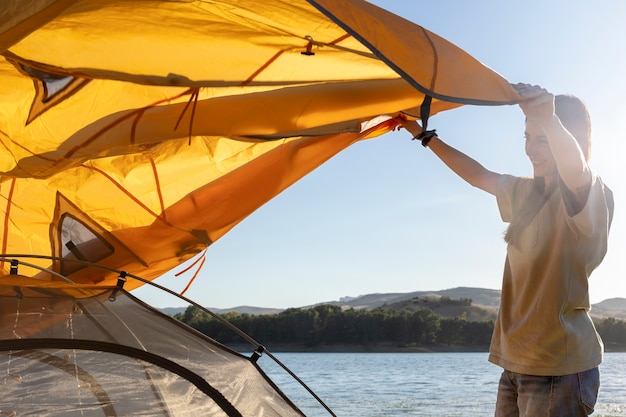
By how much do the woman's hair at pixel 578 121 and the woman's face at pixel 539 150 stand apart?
0.13m

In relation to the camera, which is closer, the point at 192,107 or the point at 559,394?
the point at 559,394

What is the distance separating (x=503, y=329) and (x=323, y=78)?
3.93 feet

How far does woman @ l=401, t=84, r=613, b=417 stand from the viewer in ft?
7.70

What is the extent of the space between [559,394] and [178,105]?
1782mm

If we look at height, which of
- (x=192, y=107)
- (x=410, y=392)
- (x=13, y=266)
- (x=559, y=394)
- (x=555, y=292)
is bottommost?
(x=410, y=392)

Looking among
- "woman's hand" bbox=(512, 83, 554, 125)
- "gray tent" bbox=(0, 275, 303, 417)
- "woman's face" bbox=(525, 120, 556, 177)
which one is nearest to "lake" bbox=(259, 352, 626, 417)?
"gray tent" bbox=(0, 275, 303, 417)

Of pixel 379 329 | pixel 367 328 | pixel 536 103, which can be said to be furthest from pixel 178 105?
pixel 379 329

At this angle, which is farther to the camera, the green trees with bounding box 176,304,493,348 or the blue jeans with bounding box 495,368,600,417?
the green trees with bounding box 176,304,493,348

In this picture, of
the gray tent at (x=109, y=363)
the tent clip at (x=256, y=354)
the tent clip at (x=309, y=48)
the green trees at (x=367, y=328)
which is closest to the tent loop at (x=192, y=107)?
the tent clip at (x=309, y=48)

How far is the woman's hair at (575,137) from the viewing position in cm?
254

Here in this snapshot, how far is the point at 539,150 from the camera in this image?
2518mm

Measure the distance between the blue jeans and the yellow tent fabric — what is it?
944 millimetres

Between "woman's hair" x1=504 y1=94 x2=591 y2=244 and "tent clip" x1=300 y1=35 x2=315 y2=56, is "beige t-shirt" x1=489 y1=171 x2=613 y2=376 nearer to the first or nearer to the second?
"woman's hair" x1=504 y1=94 x2=591 y2=244

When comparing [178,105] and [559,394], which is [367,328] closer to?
[178,105]
